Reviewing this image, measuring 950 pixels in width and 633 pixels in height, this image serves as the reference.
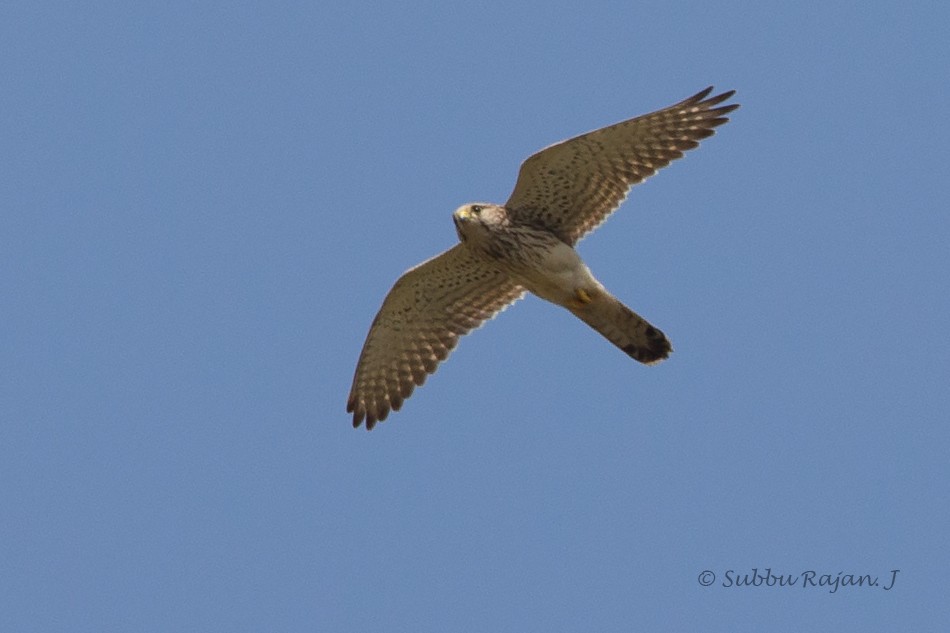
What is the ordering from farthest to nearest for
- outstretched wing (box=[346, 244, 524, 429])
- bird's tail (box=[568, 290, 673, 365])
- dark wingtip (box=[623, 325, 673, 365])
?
1. outstretched wing (box=[346, 244, 524, 429])
2. dark wingtip (box=[623, 325, 673, 365])
3. bird's tail (box=[568, 290, 673, 365])

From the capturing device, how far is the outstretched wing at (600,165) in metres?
11.3

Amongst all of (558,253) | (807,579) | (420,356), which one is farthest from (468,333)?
(807,579)

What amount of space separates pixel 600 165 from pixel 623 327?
1.44 metres

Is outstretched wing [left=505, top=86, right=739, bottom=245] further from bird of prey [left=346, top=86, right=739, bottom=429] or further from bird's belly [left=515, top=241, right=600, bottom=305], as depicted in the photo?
bird's belly [left=515, top=241, right=600, bottom=305]

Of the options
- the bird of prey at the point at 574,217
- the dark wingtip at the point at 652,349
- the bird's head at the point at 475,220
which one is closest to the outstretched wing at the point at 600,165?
the bird of prey at the point at 574,217

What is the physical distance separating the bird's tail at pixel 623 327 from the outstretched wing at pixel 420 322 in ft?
3.38

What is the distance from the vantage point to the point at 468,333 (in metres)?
12.6

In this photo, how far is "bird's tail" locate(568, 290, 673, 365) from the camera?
11.4 meters

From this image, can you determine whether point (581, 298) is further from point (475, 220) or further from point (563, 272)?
point (475, 220)

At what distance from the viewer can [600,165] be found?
11.4m

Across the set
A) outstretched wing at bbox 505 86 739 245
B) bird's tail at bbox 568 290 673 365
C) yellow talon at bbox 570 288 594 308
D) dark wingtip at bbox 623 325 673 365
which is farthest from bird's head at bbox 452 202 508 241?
dark wingtip at bbox 623 325 673 365

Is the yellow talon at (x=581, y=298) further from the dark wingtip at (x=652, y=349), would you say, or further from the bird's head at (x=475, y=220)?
the bird's head at (x=475, y=220)

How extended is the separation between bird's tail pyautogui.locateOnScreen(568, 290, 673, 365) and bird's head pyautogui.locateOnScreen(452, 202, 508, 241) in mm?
1024

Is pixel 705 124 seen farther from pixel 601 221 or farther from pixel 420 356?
pixel 420 356
